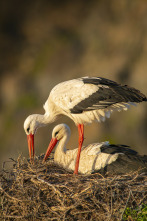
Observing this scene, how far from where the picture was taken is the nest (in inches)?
171

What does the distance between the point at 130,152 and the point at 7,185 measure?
1689 millimetres

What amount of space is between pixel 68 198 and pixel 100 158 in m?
1.31

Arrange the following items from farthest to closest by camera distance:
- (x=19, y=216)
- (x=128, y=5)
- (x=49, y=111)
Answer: (x=128, y=5)
(x=49, y=111)
(x=19, y=216)

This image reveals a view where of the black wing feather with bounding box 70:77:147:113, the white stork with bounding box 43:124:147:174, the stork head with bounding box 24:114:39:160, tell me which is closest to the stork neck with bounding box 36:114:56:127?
the stork head with bounding box 24:114:39:160

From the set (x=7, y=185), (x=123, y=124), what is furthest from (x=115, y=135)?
(x=7, y=185)

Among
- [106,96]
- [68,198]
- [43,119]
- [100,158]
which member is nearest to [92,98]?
[106,96]

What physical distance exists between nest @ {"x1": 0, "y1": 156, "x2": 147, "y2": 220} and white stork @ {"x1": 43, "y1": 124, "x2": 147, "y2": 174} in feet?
2.11

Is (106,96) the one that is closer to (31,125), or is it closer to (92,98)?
(92,98)

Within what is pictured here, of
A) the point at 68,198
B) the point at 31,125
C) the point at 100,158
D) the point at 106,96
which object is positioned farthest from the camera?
the point at 31,125

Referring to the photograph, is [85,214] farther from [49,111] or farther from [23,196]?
[49,111]

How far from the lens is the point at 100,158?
5637mm

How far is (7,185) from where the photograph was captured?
4816mm

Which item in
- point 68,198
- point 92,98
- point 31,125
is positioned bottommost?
point 68,198

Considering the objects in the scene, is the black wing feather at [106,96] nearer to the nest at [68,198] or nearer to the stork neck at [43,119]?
the stork neck at [43,119]
